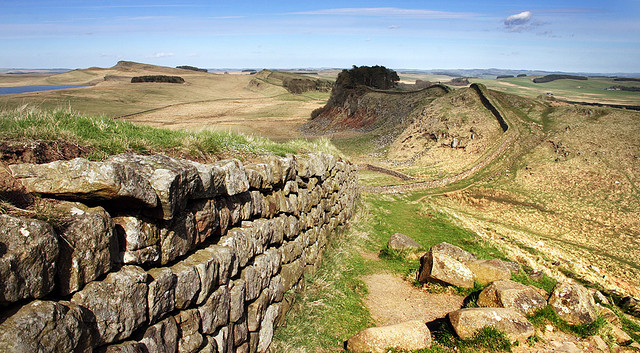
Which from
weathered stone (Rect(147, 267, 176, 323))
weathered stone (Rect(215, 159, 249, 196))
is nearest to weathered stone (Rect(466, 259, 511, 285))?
weathered stone (Rect(215, 159, 249, 196))

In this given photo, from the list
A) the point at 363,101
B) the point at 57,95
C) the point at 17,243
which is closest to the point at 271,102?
the point at 363,101

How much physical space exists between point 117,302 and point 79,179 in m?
1.30

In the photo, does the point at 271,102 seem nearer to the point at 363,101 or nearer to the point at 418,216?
the point at 363,101

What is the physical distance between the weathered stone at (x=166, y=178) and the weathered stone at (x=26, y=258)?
1.23 metres

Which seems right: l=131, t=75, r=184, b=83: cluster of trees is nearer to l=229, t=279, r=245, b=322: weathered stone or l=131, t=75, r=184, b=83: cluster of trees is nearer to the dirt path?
the dirt path

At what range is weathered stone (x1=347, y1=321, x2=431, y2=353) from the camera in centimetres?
736

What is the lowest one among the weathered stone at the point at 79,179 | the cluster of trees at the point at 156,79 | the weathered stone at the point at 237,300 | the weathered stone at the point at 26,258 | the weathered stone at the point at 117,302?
the weathered stone at the point at 237,300

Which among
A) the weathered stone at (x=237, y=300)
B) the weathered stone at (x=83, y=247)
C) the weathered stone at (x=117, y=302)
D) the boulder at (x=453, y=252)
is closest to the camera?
the weathered stone at (x=83, y=247)

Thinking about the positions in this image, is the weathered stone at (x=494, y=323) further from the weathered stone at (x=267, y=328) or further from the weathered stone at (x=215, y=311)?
the weathered stone at (x=215, y=311)

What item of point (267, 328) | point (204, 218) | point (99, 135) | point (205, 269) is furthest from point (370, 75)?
point (205, 269)

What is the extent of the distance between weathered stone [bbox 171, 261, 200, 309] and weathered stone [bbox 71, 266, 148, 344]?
1.80 feet

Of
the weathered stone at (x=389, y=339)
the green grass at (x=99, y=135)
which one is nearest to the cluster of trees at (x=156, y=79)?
the green grass at (x=99, y=135)

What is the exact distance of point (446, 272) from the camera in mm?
10820

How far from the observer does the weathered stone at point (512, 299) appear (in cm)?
884
